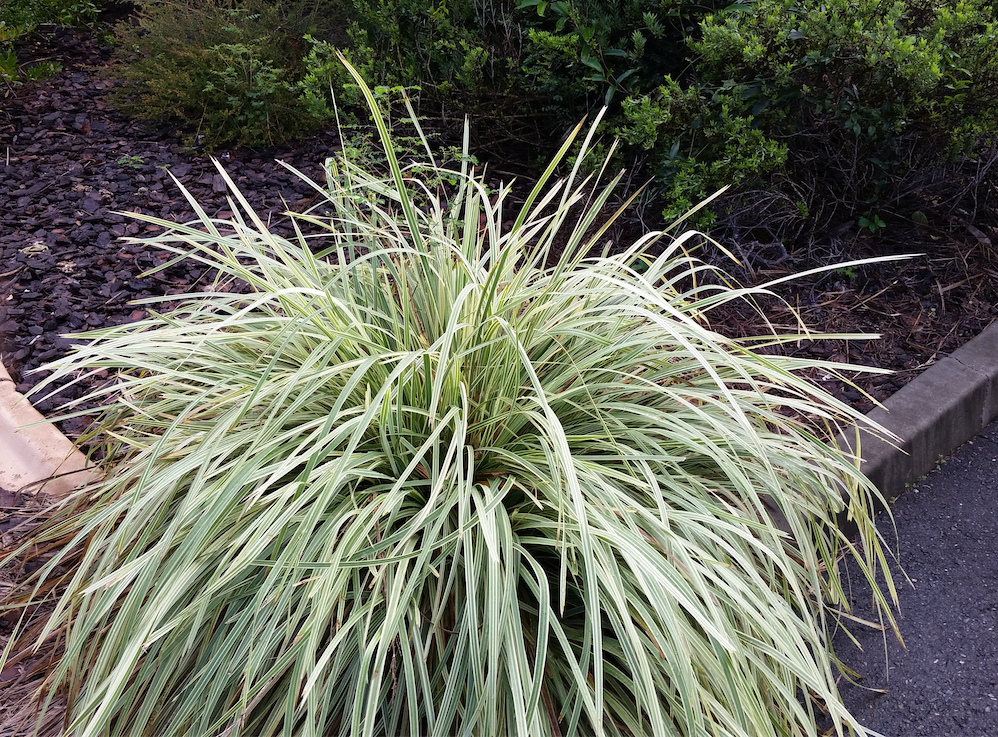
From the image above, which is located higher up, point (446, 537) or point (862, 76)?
point (862, 76)

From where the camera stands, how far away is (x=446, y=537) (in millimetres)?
1510

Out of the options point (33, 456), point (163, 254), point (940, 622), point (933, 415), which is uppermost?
point (163, 254)

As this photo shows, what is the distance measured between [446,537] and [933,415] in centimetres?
199

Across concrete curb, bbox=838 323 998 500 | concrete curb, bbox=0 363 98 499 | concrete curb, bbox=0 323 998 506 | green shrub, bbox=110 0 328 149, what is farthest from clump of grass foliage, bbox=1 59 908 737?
green shrub, bbox=110 0 328 149

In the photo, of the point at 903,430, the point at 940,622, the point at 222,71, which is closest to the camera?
the point at 940,622

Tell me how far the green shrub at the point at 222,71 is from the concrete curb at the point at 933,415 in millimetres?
2882

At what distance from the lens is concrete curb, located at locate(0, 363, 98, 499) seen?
221cm

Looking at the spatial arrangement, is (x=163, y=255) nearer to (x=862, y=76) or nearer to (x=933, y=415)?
(x=862, y=76)

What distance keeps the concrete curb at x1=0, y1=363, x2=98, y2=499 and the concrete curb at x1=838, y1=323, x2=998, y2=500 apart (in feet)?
7.88

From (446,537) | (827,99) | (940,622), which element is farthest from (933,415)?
(446,537)

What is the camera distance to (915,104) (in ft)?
9.19

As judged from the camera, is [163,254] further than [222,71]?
No

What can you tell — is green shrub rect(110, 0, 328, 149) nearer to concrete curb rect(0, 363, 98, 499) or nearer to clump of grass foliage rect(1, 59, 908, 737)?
concrete curb rect(0, 363, 98, 499)

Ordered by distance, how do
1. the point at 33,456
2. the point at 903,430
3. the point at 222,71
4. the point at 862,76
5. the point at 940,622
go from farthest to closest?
the point at 222,71 → the point at 862,76 → the point at 903,430 → the point at 33,456 → the point at 940,622
